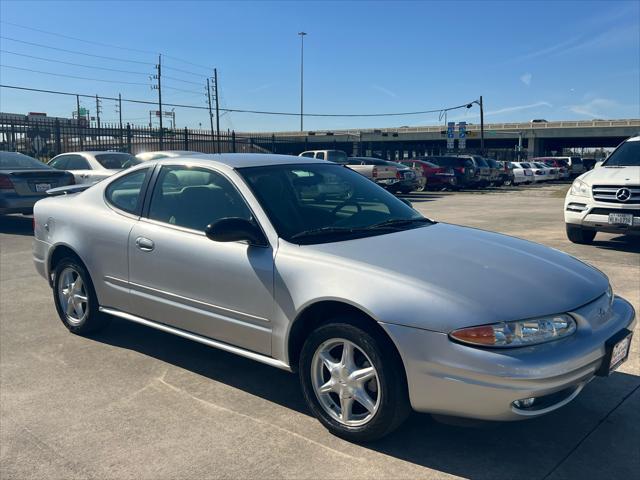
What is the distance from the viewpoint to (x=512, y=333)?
2.75m

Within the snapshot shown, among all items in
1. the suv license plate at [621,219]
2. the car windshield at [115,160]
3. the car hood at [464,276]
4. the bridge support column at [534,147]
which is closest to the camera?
the car hood at [464,276]

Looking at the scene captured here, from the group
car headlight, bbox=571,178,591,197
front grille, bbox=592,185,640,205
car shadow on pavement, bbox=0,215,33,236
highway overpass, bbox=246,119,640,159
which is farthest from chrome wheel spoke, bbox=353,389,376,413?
highway overpass, bbox=246,119,640,159

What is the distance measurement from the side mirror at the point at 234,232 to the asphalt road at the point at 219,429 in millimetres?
1038

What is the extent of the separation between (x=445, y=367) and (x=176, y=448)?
1.48 m

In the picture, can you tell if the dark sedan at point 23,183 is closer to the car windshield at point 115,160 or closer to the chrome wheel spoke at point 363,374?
the car windshield at point 115,160

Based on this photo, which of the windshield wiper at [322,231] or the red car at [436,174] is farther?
the red car at [436,174]

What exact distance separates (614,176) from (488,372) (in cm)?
716

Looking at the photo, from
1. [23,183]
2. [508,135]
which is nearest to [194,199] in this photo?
[23,183]

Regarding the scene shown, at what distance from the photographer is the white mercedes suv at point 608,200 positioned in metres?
8.33

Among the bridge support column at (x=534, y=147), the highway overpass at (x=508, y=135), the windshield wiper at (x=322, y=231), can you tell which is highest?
the highway overpass at (x=508, y=135)

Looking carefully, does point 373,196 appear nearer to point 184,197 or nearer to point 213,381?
point 184,197

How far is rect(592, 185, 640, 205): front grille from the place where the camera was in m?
8.31

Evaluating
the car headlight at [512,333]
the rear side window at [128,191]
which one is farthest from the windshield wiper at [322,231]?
the rear side window at [128,191]

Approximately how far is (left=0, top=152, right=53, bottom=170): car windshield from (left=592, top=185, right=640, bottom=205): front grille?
9.89 m
